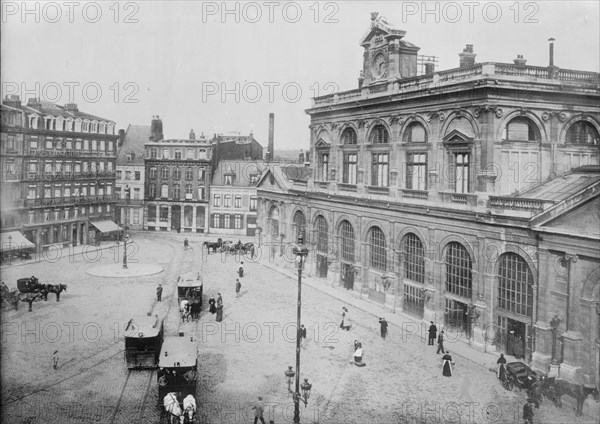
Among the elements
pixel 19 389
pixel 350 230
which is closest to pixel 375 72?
pixel 350 230

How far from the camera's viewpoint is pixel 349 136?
42.8 meters

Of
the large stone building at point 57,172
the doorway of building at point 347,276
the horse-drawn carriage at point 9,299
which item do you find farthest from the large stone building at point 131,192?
the doorway of building at point 347,276

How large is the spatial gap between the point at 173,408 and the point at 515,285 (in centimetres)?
1771

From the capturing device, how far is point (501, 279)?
28.0 meters

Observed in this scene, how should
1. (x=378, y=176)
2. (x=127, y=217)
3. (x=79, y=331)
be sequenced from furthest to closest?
(x=127, y=217), (x=378, y=176), (x=79, y=331)

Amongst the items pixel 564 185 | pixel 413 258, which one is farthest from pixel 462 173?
pixel 413 258

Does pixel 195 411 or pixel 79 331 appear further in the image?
pixel 79 331

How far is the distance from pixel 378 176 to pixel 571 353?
18932 mm

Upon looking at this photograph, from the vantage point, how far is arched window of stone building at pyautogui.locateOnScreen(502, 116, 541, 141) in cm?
2972

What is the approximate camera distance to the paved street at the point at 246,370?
20.9 meters

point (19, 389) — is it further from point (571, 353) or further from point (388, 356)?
point (571, 353)

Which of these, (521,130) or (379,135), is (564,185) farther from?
(379,135)

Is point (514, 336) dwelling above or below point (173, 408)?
above

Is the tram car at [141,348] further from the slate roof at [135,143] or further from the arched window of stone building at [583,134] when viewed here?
the slate roof at [135,143]
